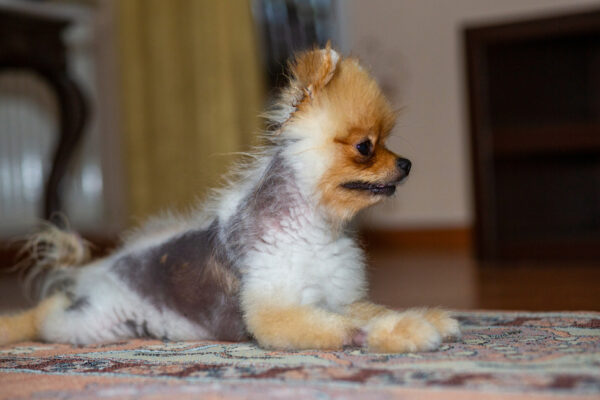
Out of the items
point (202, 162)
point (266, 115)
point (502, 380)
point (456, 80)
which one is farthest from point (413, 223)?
point (502, 380)

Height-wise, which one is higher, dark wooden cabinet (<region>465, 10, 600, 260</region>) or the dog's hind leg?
dark wooden cabinet (<region>465, 10, 600, 260</region>)

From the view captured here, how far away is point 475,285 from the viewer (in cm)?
255

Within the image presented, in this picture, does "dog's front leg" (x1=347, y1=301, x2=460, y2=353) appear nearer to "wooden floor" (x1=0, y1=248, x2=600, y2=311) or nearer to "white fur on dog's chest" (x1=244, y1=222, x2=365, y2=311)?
"white fur on dog's chest" (x1=244, y1=222, x2=365, y2=311)

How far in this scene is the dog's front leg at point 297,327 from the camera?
1.26 metres

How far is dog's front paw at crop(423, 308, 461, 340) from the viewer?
4.28 feet

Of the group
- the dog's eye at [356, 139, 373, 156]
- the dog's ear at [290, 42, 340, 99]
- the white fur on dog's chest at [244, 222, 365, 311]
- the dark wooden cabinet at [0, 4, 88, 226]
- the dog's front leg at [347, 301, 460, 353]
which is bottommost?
the dog's front leg at [347, 301, 460, 353]

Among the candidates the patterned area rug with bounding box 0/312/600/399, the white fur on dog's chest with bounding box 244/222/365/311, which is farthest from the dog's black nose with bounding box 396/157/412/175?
the patterned area rug with bounding box 0/312/600/399

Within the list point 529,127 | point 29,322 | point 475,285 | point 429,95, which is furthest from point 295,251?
point 429,95

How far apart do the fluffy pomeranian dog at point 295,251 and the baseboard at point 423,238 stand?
2.70 metres

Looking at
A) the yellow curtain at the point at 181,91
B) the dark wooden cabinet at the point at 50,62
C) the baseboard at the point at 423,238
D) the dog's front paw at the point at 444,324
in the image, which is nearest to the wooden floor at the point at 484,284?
the dog's front paw at the point at 444,324

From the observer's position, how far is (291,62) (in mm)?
1446

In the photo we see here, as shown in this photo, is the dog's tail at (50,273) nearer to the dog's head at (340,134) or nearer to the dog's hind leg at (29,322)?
the dog's hind leg at (29,322)

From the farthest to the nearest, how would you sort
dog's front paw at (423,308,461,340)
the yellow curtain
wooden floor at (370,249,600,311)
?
the yellow curtain
wooden floor at (370,249,600,311)
dog's front paw at (423,308,461,340)

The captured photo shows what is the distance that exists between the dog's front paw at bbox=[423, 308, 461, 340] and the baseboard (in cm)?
282
